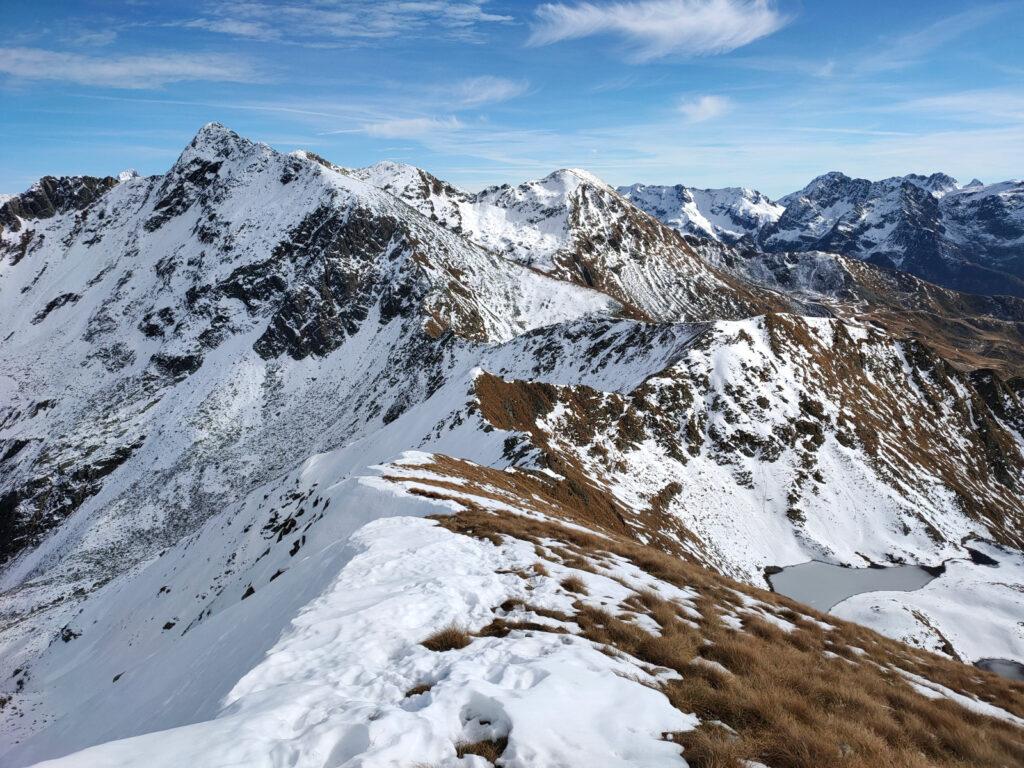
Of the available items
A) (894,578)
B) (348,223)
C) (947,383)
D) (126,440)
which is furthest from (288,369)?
(947,383)

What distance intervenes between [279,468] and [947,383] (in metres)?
118

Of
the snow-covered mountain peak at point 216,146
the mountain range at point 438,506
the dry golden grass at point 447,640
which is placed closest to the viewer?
the mountain range at point 438,506

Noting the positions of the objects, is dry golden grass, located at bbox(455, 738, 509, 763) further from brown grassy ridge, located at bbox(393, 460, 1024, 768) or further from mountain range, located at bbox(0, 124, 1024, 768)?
brown grassy ridge, located at bbox(393, 460, 1024, 768)

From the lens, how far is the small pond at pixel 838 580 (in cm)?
5006

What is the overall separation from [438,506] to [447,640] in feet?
38.1

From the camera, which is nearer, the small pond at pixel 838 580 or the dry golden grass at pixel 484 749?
the dry golden grass at pixel 484 749

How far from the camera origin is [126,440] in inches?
3907

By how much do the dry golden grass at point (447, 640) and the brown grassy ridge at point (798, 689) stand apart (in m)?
0.79

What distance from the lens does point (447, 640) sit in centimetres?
939

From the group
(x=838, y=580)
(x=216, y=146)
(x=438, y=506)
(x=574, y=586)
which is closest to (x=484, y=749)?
(x=574, y=586)

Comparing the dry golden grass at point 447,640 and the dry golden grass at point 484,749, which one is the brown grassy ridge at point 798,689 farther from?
the dry golden grass at point 484,749

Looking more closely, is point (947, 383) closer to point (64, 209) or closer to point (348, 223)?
point (348, 223)

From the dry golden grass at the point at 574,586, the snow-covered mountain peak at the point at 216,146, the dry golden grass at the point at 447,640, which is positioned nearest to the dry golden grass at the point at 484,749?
the dry golden grass at the point at 447,640

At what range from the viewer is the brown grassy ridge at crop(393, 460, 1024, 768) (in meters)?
6.55
